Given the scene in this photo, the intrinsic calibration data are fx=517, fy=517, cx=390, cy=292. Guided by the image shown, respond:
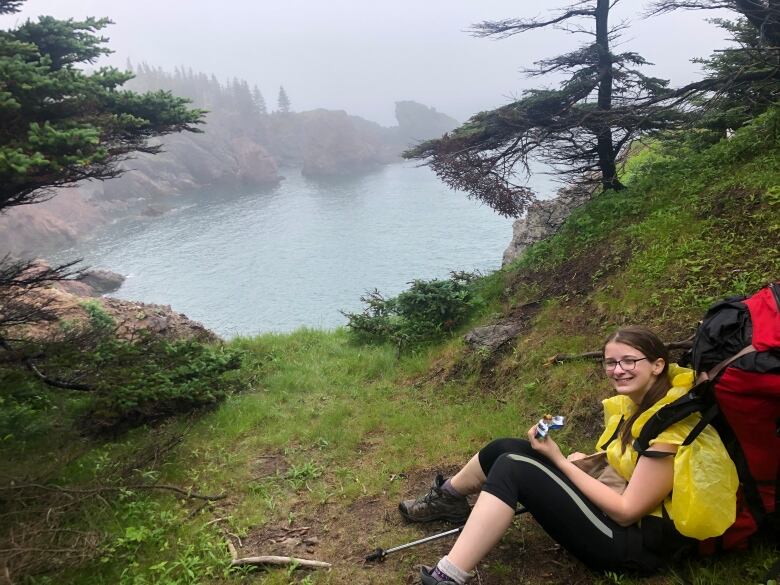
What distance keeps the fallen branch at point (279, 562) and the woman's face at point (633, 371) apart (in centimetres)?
245

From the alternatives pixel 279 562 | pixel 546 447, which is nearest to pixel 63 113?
pixel 279 562

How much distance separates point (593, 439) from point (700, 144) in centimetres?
727

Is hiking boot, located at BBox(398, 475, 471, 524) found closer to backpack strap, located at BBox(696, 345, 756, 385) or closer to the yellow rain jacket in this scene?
the yellow rain jacket

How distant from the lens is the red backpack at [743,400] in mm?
2328

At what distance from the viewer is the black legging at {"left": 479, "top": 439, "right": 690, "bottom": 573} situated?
2.76 m

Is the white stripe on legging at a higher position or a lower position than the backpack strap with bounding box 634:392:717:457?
lower

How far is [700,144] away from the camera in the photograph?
31.0 feet

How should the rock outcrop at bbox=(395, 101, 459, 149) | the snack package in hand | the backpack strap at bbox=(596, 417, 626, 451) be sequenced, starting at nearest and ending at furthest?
1. the snack package in hand
2. the backpack strap at bbox=(596, 417, 626, 451)
3. the rock outcrop at bbox=(395, 101, 459, 149)

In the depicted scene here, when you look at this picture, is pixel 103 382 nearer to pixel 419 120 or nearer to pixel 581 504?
pixel 581 504

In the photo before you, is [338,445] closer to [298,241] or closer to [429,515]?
[429,515]

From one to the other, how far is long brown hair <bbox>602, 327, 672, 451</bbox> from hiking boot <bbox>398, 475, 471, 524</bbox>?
143 cm

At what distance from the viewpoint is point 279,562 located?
3857mm

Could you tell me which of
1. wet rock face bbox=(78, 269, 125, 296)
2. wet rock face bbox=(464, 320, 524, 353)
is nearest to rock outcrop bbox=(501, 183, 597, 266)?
wet rock face bbox=(464, 320, 524, 353)

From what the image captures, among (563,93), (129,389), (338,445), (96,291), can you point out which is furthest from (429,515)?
(96,291)
